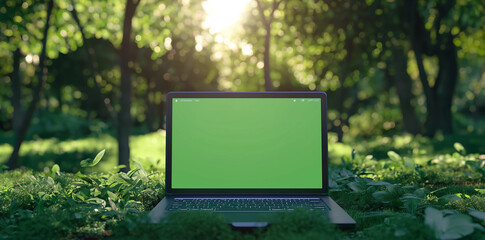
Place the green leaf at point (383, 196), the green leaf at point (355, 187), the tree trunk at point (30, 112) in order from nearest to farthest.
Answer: the green leaf at point (383, 196)
the green leaf at point (355, 187)
the tree trunk at point (30, 112)

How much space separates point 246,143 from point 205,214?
85 centimetres

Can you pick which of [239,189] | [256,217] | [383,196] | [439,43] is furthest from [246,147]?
[439,43]

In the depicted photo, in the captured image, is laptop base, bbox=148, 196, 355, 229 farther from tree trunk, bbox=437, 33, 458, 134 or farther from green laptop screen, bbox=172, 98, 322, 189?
tree trunk, bbox=437, 33, 458, 134

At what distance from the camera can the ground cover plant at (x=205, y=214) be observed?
1838 mm

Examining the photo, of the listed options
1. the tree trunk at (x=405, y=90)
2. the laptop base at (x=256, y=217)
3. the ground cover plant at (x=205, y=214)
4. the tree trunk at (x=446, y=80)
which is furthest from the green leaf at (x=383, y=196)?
the tree trunk at (x=405, y=90)

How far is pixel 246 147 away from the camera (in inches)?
108

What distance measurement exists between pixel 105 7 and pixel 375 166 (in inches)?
351

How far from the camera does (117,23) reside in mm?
10898

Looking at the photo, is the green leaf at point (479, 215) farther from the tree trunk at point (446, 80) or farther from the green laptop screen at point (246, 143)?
the tree trunk at point (446, 80)

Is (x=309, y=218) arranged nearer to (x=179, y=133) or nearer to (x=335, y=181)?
(x=179, y=133)

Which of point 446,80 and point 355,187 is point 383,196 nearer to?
point 355,187

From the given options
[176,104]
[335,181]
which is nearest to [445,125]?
[335,181]

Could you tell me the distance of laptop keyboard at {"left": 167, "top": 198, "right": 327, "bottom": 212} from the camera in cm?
239

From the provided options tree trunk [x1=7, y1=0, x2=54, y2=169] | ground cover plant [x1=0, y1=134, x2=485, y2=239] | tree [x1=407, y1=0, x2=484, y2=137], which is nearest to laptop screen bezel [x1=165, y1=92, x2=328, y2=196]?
ground cover plant [x1=0, y1=134, x2=485, y2=239]
